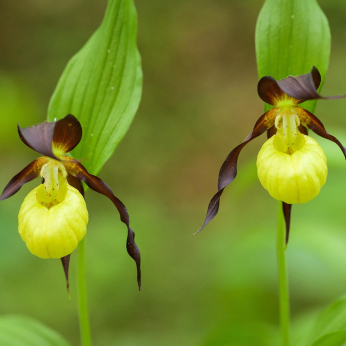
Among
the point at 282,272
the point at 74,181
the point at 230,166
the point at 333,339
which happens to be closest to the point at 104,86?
the point at 74,181

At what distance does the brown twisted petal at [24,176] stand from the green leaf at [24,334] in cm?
52

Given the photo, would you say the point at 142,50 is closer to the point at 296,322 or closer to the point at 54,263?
the point at 54,263

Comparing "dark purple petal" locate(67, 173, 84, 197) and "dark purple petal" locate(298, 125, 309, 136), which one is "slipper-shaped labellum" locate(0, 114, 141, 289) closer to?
"dark purple petal" locate(67, 173, 84, 197)

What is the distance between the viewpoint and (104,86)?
159 cm

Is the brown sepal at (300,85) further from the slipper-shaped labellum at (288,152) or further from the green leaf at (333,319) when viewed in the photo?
the green leaf at (333,319)

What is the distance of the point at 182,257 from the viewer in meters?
3.50

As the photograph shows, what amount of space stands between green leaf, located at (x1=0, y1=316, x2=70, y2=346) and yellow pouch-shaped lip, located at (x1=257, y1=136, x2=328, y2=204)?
101cm

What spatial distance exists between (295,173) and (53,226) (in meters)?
0.78

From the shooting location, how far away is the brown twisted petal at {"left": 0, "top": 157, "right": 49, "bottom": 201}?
4.89ft

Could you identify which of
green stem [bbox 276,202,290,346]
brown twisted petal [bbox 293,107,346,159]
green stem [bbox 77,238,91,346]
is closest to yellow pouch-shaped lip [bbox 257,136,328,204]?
brown twisted petal [bbox 293,107,346,159]

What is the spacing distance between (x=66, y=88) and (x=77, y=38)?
404 cm

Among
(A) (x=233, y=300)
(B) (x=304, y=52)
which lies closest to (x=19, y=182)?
(B) (x=304, y=52)

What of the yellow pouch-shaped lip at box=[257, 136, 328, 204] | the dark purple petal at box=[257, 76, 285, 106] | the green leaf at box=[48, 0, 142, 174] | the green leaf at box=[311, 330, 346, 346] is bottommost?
the green leaf at box=[311, 330, 346, 346]

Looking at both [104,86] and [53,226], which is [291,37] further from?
[53,226]
